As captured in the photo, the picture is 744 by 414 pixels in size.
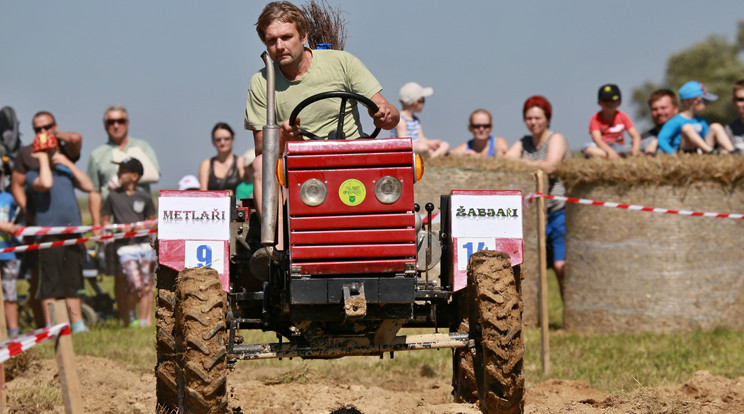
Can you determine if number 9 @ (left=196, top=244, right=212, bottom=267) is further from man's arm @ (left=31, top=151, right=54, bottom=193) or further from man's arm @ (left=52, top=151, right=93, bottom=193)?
man's arm @ (left=52, top=151, right=93, bottom=193)

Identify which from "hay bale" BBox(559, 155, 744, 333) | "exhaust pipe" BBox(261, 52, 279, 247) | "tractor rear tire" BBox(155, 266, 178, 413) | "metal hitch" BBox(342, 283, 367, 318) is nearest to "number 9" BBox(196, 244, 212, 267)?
"tractor rear tire" BBox(155, 266, 178, 413)

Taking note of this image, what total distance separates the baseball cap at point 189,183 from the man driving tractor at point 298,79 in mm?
6828

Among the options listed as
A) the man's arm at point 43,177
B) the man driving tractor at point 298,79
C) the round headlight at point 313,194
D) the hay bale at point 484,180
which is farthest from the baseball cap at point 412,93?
the round headlight at point 313,194

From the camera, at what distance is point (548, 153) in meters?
12.3

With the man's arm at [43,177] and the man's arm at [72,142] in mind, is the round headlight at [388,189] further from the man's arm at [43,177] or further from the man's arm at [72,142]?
the man's arm at [72,142]

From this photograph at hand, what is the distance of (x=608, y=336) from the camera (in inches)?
446

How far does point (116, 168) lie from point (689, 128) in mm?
6660

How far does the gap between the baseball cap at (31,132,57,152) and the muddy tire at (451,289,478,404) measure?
669 cm

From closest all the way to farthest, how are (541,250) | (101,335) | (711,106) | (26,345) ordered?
(26,345) → (541,250) → (101,335) → (711,106)

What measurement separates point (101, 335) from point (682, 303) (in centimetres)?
616

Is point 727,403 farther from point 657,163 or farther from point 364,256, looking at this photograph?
point 657,163

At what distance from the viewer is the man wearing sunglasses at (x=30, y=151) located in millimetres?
12539

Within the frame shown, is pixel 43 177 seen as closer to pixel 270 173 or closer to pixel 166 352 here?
pixel 166 352

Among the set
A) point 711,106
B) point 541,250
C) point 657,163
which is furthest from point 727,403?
point 711,106
